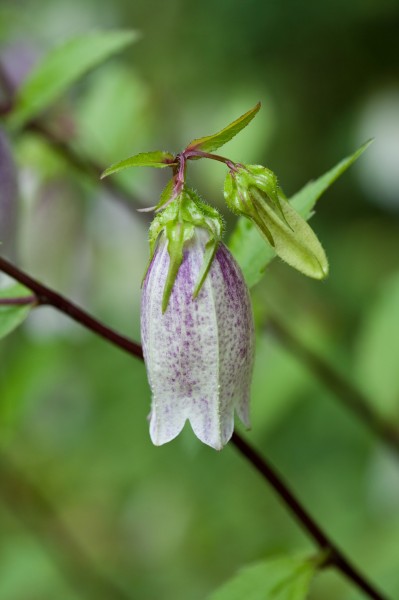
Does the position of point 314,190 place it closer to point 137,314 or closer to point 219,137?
point 219,137

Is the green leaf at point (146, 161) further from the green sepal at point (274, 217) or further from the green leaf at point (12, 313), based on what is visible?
the green leaf at point (12, 313)

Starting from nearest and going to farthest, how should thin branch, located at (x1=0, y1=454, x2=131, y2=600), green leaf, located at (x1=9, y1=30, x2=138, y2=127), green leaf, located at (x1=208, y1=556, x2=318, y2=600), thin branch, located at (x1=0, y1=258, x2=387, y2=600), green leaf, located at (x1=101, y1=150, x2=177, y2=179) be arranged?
green leaf, located at (x1=101, y1=150, x2=177, y2=179) < thin branch, located at (x1=0, y1=258, x2=387, y2=600) < green leaf, located at (x1=208, y1=556, x2=318, y2=600) < green leaf, located at (x1=9, y1=30, x2=138, y2=127) < thin branch, located at (x1=0, y1=454, x2=131, y2=600)

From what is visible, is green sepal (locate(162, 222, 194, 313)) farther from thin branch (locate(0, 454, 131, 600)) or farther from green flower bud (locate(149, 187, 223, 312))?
thin branch (locate(0, 454, 131, 600))

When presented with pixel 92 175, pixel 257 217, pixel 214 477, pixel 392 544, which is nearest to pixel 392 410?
pixel 392 544

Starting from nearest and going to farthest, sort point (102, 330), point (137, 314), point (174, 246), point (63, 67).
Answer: point (174, 246)
point (102, 330)
point (63, 67)
point (137, 314)

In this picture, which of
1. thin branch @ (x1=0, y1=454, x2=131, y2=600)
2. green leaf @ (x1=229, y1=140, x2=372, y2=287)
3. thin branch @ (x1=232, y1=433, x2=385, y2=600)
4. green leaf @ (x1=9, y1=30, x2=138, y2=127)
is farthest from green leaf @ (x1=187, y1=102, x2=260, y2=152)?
thin branch @ (x1=0, y1=454, x2=131, y2=600)

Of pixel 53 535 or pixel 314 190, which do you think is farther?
pixel 53 535

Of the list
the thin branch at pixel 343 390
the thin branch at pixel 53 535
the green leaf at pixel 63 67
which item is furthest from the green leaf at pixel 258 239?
the thin branch at pixel 53 535

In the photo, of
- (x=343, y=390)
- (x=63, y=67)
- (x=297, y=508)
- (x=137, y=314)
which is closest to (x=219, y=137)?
(x=297, y=508)

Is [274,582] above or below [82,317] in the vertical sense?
below
